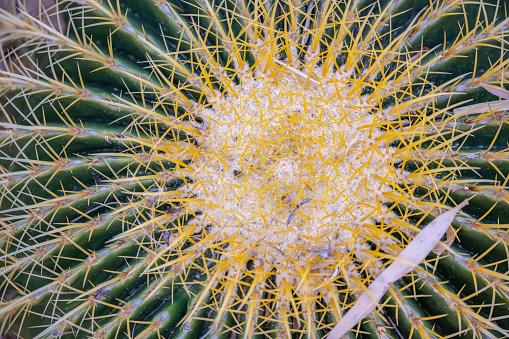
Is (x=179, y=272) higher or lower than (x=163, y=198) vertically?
lower

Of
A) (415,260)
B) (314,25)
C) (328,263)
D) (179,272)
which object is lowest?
(179,272)

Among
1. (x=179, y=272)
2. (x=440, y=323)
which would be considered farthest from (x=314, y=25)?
(x=440, y=323)

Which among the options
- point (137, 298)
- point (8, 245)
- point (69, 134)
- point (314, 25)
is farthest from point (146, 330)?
point (314, 25)

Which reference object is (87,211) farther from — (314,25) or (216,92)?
(314,25)

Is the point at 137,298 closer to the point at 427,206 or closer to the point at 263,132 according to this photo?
the point at 263,132

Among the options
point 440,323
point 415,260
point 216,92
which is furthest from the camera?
point 216,92

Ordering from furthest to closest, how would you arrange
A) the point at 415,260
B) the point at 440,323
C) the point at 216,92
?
1. the point at 216,92
2. the point at 440,323
3. the point at 415,260

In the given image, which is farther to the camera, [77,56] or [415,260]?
[77,56]
